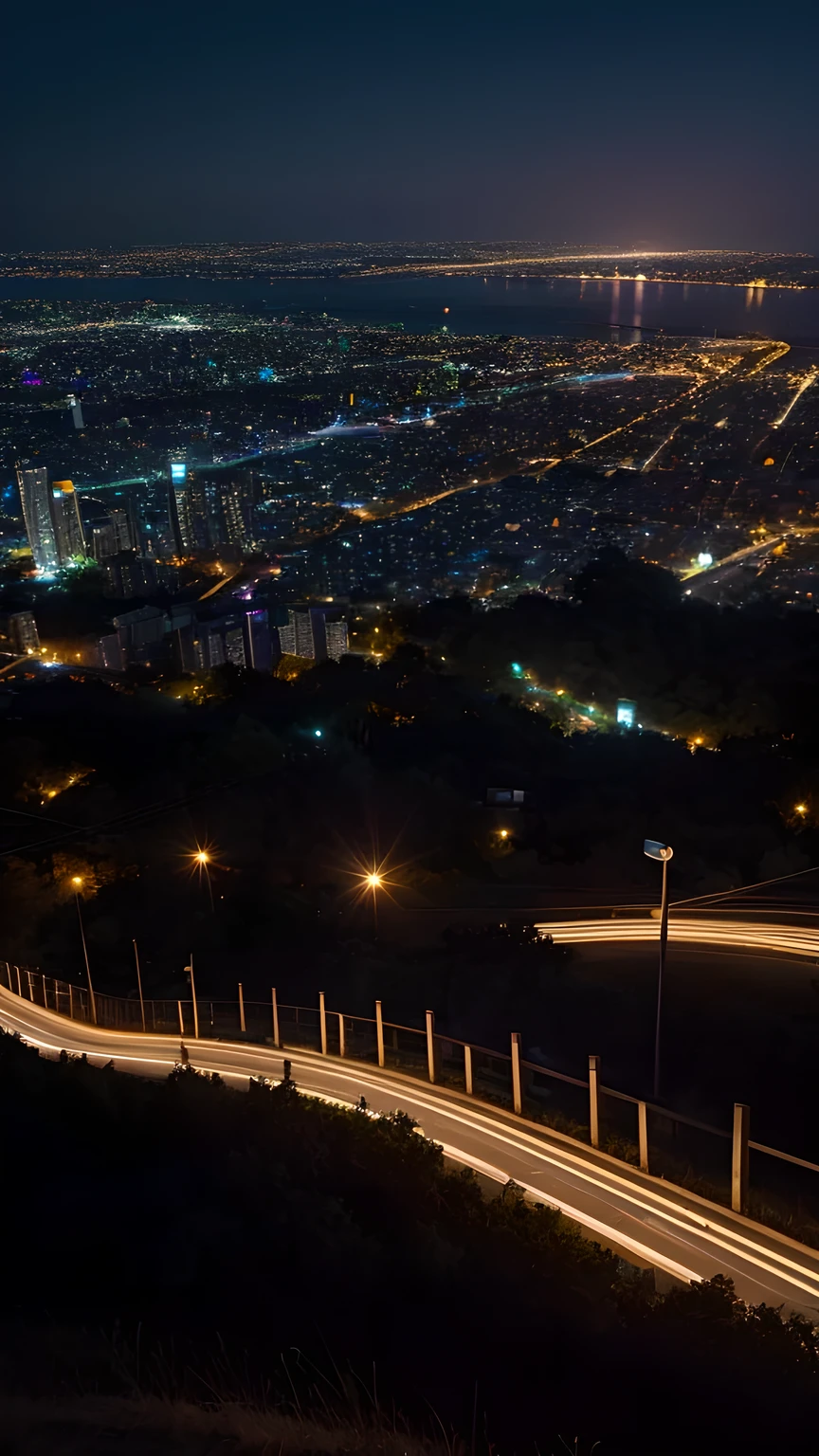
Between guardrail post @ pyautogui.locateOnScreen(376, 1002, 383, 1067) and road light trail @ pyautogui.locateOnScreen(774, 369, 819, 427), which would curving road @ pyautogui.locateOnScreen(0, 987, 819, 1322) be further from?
road light trail @ pyautogui.locateOnScreen(774, 369, 819, 427)

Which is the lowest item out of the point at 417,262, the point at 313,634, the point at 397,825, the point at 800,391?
the point at 313,634

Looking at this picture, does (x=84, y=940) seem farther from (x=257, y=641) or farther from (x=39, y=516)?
(x=39, y=516)

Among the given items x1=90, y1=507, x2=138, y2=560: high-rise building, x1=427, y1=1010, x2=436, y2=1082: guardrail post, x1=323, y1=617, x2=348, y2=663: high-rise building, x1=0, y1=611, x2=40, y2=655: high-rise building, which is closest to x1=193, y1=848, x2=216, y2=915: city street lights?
x1=427, y1=1010, x2=436, y2=1082: guardrail post

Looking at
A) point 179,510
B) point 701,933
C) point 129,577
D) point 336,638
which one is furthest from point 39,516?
point 701,933

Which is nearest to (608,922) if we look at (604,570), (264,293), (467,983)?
(467,983)

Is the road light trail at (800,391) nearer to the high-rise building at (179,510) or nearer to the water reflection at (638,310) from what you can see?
the water reflection at (638,310)

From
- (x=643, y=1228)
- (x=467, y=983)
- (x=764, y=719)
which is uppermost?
(x=643, y=1228)

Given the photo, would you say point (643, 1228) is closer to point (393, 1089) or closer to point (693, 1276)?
point (693, 1276)
